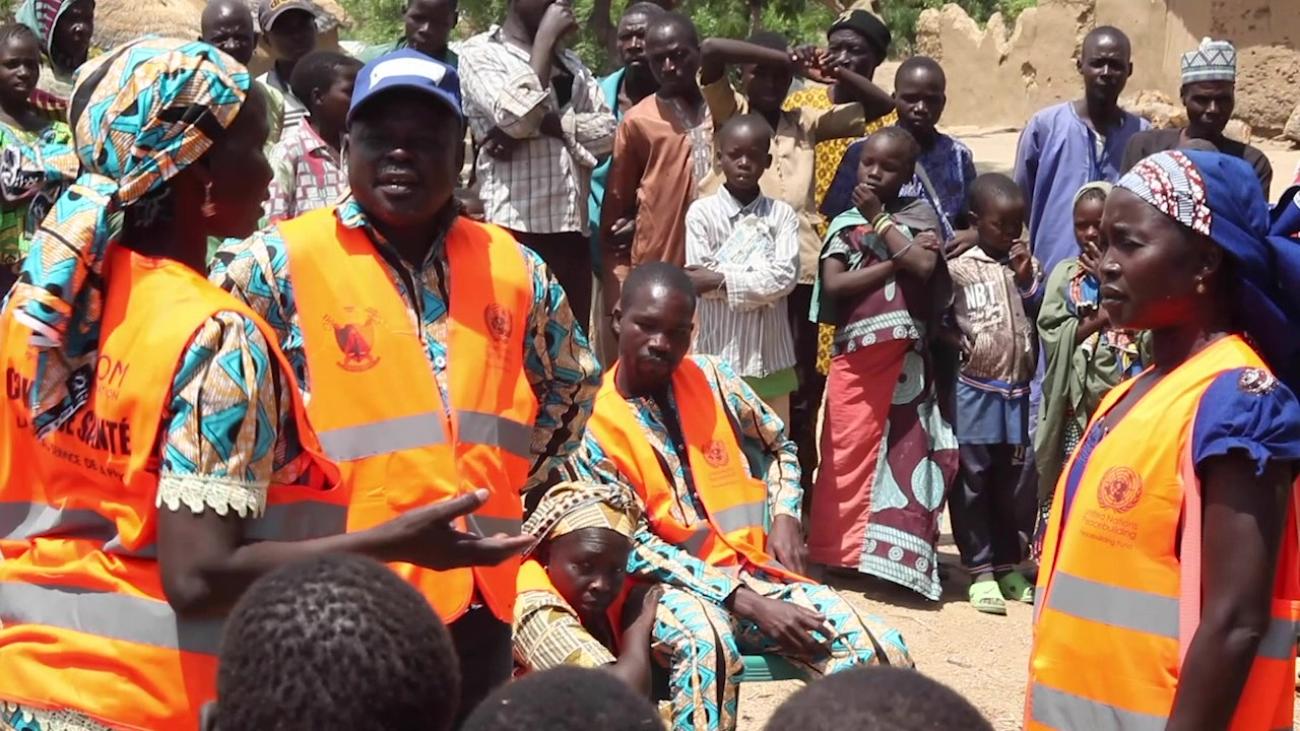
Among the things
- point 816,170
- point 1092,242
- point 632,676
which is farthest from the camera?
point 816,170

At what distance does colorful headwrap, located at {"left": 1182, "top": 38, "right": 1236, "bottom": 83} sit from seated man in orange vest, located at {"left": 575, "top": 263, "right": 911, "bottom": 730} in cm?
341

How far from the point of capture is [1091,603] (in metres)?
2.92

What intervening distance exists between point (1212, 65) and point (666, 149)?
250 cm

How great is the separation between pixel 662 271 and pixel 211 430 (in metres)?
2.82

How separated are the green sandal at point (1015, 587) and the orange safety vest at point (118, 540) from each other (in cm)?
508

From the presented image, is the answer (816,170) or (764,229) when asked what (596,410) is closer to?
(764,229)

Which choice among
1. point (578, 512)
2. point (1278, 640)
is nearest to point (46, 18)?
point (578, 512)

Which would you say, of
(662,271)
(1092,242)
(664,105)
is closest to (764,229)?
(664,105)

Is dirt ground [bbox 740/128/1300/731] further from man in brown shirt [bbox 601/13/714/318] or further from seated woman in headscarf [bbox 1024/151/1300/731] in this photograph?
seated woman in headscarf [bbox 1024/151/1300/731]

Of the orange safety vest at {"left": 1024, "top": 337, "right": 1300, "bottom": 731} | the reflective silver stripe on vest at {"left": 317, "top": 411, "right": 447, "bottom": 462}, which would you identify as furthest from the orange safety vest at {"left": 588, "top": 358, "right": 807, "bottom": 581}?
the orange safety vest at {"left": 1024, "top": 337, "right": 1300, "bottom": 731}

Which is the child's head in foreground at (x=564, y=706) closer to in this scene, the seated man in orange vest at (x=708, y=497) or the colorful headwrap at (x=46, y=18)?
the seated man in orange vest at (x=708, y=497)

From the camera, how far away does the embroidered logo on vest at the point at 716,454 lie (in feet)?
16.1

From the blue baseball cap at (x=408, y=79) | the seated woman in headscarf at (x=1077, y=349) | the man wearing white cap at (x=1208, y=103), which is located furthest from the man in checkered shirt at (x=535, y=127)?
the blue baseball cap at (x=408, y=79)

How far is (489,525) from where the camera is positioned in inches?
128
